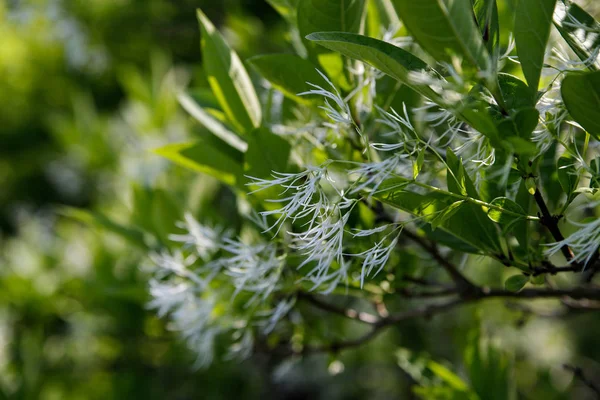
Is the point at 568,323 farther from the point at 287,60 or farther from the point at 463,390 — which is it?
the point at 287,60

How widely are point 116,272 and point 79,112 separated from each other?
728 mm

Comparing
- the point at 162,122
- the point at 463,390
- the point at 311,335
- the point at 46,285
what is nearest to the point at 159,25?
the point at 162,122

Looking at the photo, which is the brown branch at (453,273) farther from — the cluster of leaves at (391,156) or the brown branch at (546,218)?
the brown branch at (546,218)

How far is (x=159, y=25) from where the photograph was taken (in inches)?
80.4

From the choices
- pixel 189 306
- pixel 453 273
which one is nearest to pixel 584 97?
pixel 453 273

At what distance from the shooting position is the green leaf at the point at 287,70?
1.71 feet

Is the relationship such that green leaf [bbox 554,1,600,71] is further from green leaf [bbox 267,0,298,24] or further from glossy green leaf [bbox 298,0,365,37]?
green leaf [bbox 267,0,298,24]

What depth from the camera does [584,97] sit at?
35 cm

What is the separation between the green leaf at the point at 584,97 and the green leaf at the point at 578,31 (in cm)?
6

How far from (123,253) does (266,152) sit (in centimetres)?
73

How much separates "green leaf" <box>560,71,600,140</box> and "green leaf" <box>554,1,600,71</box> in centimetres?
6

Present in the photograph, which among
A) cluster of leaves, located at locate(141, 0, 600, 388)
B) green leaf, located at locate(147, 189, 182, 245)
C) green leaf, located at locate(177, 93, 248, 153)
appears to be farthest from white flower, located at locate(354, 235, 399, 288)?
green leaf, located at locate(147, 189, 182, 245)

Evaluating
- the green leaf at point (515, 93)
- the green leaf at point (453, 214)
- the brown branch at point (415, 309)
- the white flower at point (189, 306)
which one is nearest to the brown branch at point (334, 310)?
the brown branch at point (415, 309)

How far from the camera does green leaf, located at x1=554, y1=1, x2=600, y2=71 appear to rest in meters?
0.41
